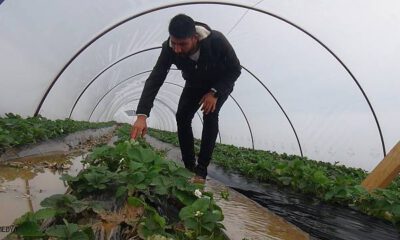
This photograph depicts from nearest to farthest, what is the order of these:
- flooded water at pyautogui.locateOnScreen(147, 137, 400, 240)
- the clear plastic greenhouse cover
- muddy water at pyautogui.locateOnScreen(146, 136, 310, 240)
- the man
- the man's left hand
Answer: muddy water at pyautogui.locateOnScreen(146, 136, 310, 240)
flooded water at pyautogui.locateOnScreen(147, 137, 400, 240)
the man
the man's left hand
the clear plastic greenhouse cover

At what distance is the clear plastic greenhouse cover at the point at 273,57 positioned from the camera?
24.5 feet

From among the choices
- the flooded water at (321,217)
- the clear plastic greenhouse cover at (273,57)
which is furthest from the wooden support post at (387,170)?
the clear plastic greenhouse cover at (273,57)

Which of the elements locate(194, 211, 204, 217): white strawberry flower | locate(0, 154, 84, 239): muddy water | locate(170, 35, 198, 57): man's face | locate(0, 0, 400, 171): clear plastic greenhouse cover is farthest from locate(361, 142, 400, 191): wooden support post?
locate(0, 0, 400, 171): clear plastic greenhouse cover

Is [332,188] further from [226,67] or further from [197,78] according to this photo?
[197,78]

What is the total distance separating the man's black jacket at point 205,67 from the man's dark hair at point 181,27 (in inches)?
19.3

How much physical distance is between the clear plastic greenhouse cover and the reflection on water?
4973mm

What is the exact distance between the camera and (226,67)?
4000 millimetres

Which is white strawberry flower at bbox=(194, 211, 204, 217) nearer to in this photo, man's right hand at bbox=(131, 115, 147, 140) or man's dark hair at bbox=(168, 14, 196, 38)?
man's right hand at bbox=(131, 115, 147, 140)

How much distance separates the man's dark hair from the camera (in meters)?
3.17

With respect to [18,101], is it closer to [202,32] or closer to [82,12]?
[82,12]

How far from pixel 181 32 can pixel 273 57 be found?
7.55m

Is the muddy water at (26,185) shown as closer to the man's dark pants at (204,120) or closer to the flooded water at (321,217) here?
the man's dark pants at (204,120)

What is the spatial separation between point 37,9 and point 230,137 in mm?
10229

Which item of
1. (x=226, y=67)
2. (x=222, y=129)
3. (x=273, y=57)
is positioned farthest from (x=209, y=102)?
(x=222, y=129)
